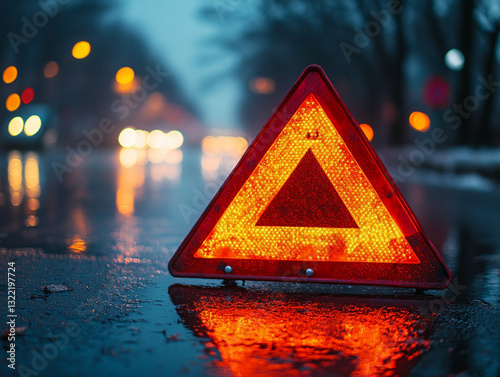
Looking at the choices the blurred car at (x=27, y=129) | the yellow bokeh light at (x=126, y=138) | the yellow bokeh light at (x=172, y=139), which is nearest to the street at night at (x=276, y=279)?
the blurred car at (x=27, y=129)

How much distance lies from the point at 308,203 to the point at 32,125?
39509 millimetres

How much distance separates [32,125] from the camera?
41.6 meters

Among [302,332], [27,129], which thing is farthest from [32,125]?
[302,332]

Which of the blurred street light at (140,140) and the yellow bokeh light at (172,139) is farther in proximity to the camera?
the yellow bokeh light at (172,139)

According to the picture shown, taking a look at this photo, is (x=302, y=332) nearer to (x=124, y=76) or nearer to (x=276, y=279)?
(x=276, y=279)

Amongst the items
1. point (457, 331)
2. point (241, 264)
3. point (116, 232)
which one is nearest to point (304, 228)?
point (241, 264)

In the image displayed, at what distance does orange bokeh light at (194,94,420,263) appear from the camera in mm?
4484

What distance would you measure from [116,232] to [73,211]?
2711mm

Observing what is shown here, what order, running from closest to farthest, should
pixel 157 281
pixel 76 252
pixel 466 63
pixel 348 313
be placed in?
1. pixel 348 313
2. pixel 157 281
3. pixel 76 252
4. pixel 466 63

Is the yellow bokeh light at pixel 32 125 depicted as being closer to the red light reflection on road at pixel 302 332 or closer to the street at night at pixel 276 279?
the street at night at pixel 276 279

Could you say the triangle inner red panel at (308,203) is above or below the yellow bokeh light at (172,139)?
above

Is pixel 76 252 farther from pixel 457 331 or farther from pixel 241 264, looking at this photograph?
pixel 457 331

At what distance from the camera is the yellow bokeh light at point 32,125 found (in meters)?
41.4

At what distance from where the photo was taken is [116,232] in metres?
8.10
